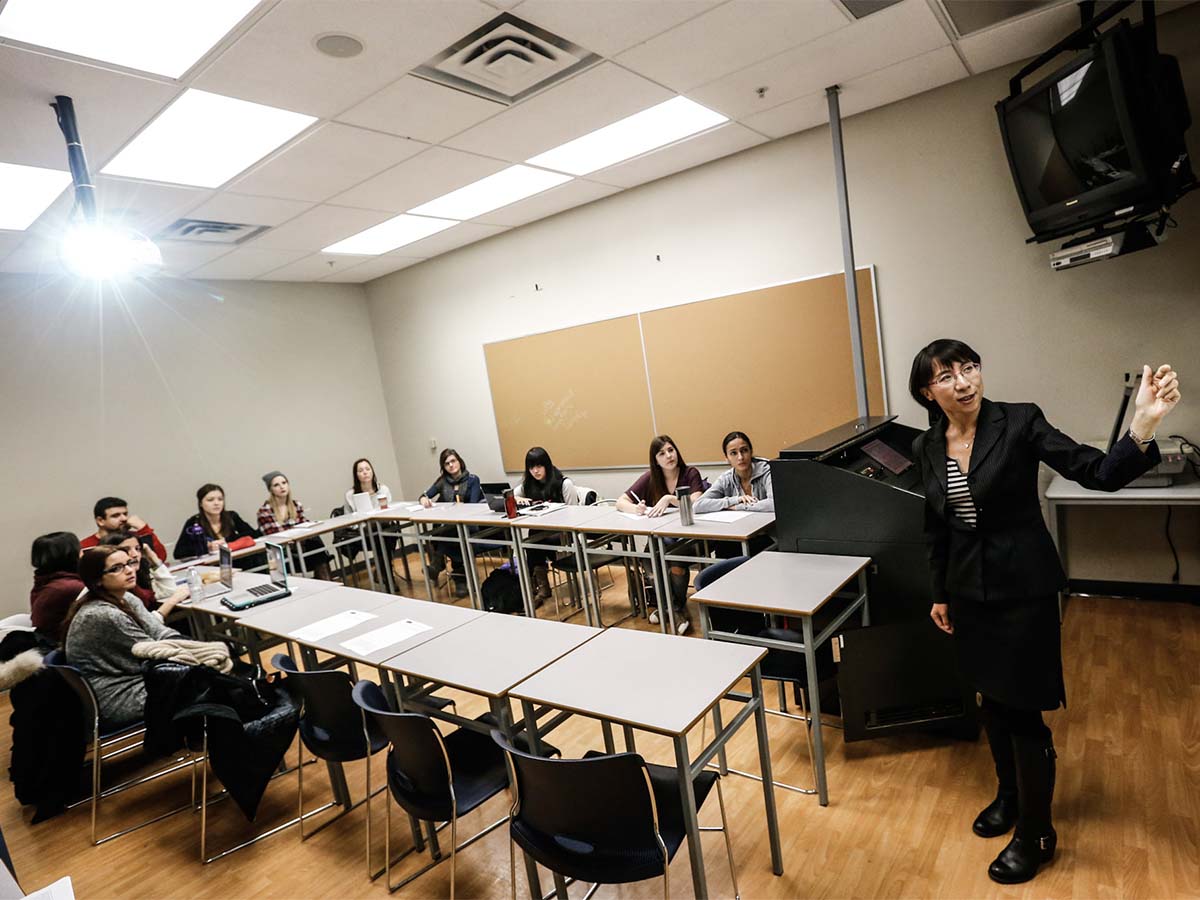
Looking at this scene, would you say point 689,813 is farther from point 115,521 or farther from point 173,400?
point 173,400

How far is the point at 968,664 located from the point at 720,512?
1917 millimetres

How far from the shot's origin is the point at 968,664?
1.93 meters

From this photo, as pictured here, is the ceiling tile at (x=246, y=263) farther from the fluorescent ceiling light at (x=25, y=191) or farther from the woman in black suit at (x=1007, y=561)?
the woman in black suit at (x=1007, y=561)

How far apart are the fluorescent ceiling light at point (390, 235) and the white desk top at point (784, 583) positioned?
363 cm

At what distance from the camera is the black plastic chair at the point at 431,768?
1877mm

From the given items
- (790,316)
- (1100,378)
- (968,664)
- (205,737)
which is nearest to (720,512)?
(790,316)

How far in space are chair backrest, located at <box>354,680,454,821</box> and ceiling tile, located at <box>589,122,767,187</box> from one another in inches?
143

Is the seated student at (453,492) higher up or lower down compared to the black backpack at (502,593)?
higher up

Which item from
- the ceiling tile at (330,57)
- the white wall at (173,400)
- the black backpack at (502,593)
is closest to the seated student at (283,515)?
the white wall at (173,400)

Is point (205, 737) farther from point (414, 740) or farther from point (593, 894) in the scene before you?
point (593, 894)

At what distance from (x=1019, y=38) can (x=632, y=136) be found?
79.3 inches

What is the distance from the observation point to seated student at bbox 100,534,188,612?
359 centimetres

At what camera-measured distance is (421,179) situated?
158 inches

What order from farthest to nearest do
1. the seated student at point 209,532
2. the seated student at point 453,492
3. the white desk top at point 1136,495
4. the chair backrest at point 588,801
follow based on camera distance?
the seated student at point 453,492
the seated student at point 209,532
the white desk top at point 1136,495
the chair backrest at point 588,801
